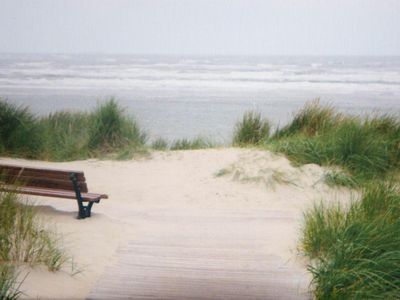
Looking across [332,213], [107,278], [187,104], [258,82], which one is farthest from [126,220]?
[258,82]

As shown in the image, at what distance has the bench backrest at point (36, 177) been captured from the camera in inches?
218

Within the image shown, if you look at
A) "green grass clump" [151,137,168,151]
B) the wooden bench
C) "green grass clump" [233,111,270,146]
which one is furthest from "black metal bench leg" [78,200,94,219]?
"green grass clump" [233,111,270,146]

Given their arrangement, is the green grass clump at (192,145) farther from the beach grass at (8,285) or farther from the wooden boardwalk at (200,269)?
the beach grass at (8,285)

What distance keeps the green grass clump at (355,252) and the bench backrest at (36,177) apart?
2.78 m

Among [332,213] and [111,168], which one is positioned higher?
[332,213]

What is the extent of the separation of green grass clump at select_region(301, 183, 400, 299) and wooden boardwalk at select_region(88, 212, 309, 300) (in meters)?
0.23

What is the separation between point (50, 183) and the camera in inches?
221

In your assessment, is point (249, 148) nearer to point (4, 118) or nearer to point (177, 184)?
point (177, 184)

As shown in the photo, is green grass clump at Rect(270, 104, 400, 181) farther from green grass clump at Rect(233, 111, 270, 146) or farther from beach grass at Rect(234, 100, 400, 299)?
green grass clump at Rect(233, 111, 270, 146)

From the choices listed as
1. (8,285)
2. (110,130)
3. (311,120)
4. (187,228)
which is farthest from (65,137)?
(8,285)

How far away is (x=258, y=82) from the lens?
32594mm

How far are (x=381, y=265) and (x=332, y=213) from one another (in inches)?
37.8

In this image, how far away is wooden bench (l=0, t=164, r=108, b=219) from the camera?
541 cm

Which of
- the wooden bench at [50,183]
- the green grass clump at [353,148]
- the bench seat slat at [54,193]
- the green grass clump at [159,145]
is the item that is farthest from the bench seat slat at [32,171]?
the green grass clump at [159,145]
